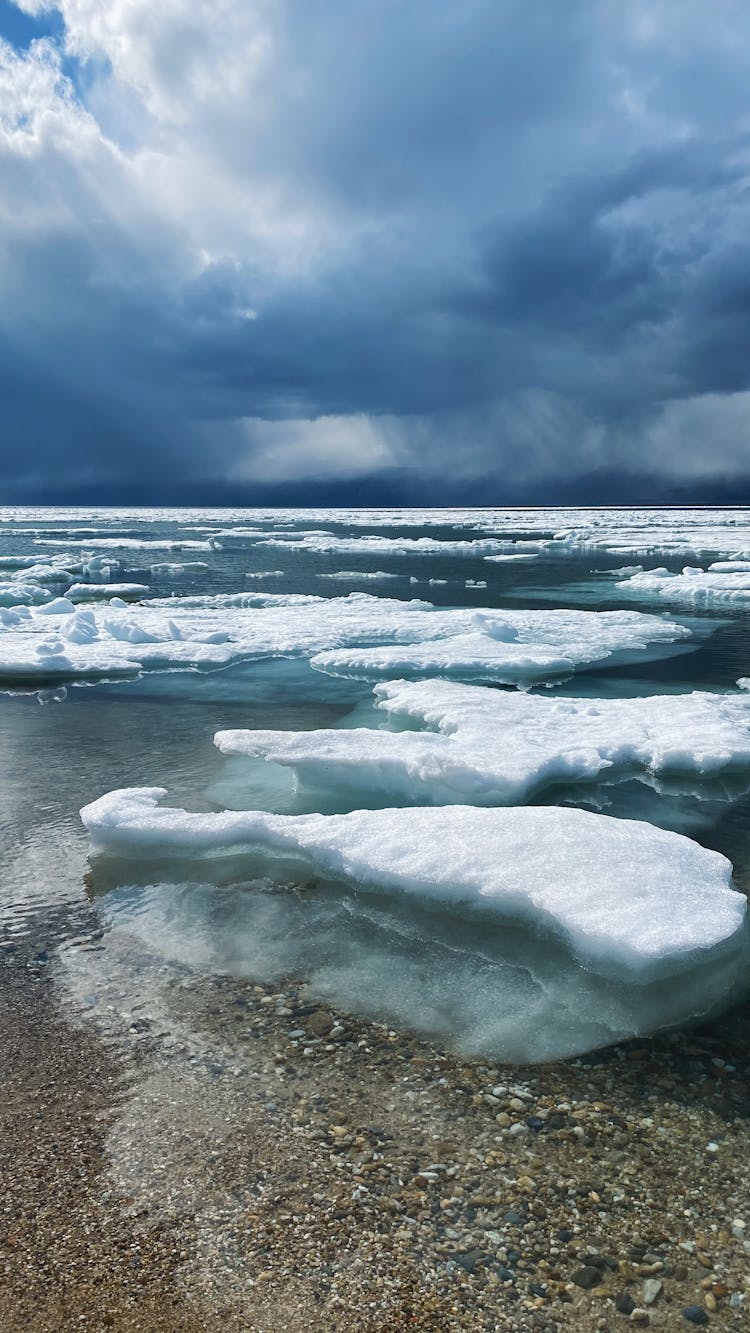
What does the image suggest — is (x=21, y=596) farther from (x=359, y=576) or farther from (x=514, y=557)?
(x=514, y=557)

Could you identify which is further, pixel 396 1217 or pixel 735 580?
pixel 735 580

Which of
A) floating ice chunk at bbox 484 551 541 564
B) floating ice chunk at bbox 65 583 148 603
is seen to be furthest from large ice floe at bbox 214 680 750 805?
floating ice chunk at bbox 484 551 541 564

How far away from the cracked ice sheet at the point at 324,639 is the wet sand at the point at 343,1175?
10448mm

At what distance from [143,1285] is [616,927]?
3279 millimetres

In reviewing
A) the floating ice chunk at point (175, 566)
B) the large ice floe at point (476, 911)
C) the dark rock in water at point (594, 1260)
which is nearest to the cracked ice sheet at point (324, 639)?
the large ice floe at point (476, 911)

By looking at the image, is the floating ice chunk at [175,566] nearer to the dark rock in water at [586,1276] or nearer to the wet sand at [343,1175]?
the wet sand at [343,1175]

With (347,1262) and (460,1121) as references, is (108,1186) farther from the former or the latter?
(460,1121)

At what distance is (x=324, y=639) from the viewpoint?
698 inches

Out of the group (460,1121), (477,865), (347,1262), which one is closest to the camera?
(347,1262)

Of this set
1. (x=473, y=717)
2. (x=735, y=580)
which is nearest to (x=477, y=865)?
(x=473, y=717)

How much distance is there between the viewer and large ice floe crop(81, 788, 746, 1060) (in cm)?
497

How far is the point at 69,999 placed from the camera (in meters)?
4.98

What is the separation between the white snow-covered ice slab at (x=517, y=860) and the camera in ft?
17.0

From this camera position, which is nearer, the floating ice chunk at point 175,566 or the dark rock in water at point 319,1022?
the dark rock in water at point 319,1022
